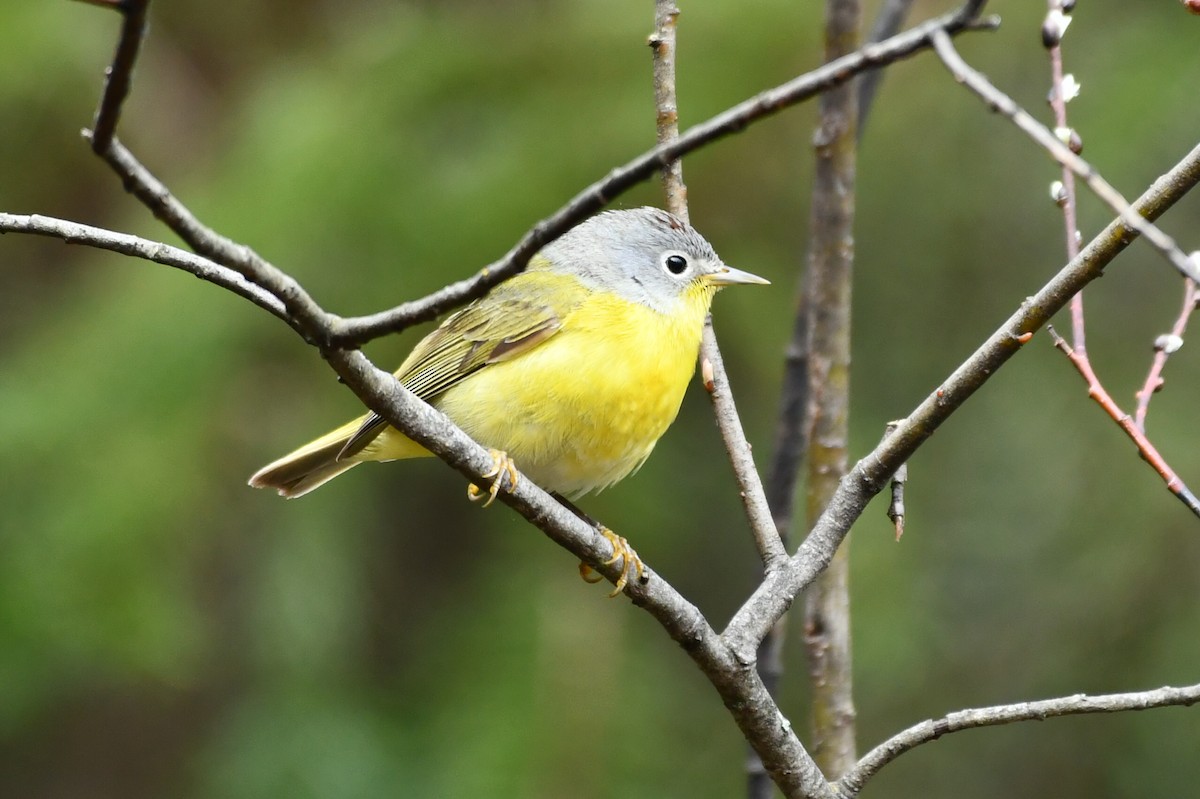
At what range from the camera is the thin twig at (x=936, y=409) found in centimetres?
196

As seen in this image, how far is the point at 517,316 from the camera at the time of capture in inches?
142

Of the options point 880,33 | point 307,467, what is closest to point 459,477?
point 307,467

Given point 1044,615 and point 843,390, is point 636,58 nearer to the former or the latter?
point 843,390

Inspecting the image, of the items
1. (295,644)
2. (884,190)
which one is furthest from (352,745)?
(884,190)

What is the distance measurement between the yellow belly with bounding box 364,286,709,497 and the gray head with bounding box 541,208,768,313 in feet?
0.48

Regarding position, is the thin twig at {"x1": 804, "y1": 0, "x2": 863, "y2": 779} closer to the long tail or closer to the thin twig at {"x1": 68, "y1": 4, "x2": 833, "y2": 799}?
the thin twig at {"x1": 68, "y1": 4, "x2": 833, "y2": 799}

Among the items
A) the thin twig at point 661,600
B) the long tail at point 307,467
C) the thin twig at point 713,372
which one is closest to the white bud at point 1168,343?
the thin twig at point 713,372

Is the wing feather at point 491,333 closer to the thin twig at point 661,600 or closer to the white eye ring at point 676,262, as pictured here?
the white eye ring at point 676,262

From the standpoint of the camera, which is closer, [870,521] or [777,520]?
[777,520]

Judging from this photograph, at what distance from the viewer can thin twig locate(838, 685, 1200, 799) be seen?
2057mm

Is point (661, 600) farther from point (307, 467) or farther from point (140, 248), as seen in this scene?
point (307, 467)

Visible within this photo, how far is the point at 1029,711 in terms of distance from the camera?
2.13m

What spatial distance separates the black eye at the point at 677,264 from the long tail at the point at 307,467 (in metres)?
1.03

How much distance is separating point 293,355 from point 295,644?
1058 mm
